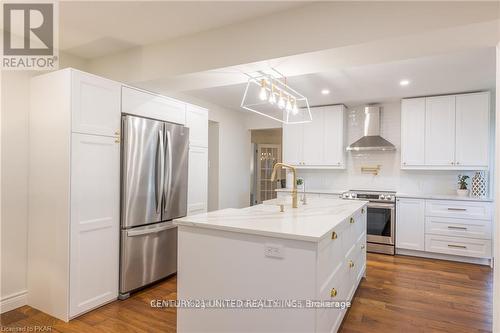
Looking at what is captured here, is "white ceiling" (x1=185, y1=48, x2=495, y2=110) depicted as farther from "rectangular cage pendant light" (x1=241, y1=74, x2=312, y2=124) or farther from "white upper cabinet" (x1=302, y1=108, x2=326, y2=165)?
"white upper cabinet" (x1=302, y1=108, x2=326, y2=165)

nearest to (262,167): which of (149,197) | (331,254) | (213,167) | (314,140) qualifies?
(213,167)

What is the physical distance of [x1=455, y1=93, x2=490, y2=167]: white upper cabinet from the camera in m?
4.17

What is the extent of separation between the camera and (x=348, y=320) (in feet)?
8.33

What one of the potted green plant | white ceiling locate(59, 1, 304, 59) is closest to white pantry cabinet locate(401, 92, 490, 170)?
the potted green plant

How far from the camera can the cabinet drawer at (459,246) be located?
401cm

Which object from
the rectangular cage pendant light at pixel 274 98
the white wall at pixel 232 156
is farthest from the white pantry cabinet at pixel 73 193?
the white wall at pixel 232 156

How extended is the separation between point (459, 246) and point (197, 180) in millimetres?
3914

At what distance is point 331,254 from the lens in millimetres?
1967

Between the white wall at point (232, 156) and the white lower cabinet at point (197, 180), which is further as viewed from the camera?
the white wall at point (232, 156)

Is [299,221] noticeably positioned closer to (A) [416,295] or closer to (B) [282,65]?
(B) [282,65]

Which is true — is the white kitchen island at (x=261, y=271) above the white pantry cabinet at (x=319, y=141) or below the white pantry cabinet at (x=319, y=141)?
below

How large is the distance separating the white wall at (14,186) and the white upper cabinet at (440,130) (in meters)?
5.32

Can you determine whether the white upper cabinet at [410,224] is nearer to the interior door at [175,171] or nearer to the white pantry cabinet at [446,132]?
the white pantry cabinet at [446,132]

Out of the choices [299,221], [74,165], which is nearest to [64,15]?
[74,165]
